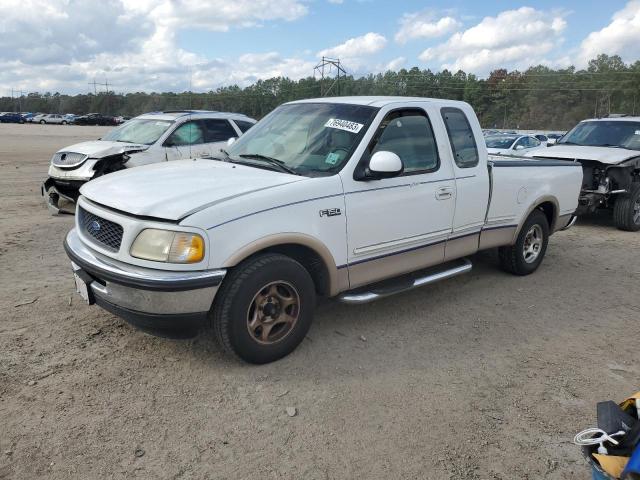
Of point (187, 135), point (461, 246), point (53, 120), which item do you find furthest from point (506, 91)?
point (461, 246)

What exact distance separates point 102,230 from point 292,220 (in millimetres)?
1323

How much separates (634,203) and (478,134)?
541 cm

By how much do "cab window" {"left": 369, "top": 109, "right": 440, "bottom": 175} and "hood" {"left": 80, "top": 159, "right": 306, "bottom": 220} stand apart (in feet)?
3.07

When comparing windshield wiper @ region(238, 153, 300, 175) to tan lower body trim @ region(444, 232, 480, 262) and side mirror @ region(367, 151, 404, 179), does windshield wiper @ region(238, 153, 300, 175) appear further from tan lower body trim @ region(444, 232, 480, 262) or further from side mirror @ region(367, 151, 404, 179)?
tan lower body trim @ region(444, 232, 480, 262)

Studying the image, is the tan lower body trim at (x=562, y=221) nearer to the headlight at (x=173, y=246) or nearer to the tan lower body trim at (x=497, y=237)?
the tan lower body trim at (x=497, y=237)

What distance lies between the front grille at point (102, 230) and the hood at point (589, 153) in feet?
26.3

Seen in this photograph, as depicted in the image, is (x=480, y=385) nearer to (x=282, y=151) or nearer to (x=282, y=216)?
(x=282, y=216)

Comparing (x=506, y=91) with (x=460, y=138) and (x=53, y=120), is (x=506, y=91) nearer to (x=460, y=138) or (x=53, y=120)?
(x=53, y=120)

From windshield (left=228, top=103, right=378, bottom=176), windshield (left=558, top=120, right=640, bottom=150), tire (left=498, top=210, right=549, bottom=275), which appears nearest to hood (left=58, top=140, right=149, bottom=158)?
windshield (left=228, top=103, right=378, bottom=176)

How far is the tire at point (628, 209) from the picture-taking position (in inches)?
350

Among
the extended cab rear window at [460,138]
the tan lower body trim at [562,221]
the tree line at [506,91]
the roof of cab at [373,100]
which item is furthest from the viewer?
the tree line at [506,91]

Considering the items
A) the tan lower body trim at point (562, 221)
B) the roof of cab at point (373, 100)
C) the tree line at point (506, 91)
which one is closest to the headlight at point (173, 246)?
the roof of cab at point (373, 100)

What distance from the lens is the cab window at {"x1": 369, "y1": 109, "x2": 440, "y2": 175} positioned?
4.30 m

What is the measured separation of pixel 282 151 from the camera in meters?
4.35
